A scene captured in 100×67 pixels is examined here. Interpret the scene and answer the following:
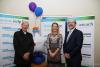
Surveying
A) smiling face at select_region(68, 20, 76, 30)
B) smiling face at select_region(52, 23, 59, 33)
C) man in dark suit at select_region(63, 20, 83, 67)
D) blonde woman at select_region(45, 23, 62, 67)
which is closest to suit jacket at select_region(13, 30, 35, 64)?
blonde woman at select_region(45, 23, 62, 67)

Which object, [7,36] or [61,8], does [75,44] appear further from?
[7,36]

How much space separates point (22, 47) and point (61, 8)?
59.3 inches

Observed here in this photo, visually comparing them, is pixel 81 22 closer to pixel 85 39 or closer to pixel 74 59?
pixel 85 39

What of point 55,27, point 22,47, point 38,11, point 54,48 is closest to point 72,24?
point 55,27

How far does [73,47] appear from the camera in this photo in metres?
4.27

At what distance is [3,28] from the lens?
4316mm

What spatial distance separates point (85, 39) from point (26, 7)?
1833mm

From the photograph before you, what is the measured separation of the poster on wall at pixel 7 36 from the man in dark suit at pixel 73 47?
4.36ft

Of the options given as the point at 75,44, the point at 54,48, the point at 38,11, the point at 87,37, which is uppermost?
the point at 38,11

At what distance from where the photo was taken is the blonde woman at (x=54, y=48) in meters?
4.49

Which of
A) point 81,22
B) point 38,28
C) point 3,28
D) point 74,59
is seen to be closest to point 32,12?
point 38,28

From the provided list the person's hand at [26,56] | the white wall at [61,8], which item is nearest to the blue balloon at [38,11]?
the white wall at [61,8]

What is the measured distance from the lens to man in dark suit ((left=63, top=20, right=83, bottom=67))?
4207 millimetres

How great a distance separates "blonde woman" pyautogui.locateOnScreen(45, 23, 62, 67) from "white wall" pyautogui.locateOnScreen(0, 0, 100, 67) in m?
0.65
